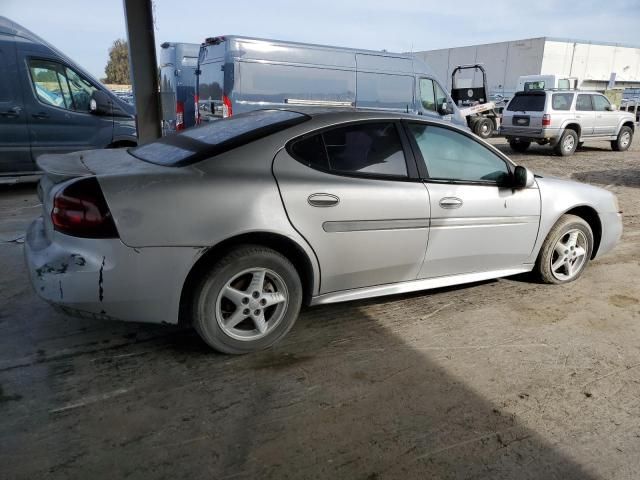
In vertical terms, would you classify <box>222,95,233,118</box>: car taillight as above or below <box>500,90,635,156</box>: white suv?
above

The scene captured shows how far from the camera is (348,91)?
1039cm

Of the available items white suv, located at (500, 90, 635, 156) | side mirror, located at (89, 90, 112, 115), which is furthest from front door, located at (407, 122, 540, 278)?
white suv, located at (500, 90, 635, 156)

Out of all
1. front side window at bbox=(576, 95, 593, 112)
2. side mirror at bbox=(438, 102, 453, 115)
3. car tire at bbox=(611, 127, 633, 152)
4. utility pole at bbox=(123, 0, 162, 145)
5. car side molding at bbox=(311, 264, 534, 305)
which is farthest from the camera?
car tire at bbox=(611, 127, 633, 152)

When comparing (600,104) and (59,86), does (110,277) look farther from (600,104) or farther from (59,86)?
(600,104)

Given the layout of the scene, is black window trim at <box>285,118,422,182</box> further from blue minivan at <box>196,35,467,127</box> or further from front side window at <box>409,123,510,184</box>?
blue minivan at <box>196,35,467,127</box>

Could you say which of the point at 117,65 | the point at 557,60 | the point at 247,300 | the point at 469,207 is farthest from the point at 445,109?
the point at 117,65

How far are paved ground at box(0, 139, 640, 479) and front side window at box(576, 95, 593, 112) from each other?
12.5m

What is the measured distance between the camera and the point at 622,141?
16203 mm

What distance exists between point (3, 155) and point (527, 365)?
7.75 m

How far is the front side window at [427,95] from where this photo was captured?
1155cm

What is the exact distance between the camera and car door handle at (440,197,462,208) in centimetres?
362

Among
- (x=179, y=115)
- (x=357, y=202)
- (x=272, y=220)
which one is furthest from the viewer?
(x=179, y=115)

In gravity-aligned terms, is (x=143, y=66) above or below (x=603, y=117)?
above

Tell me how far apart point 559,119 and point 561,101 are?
0.57 metres
